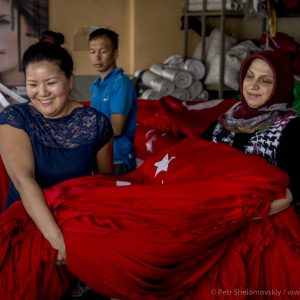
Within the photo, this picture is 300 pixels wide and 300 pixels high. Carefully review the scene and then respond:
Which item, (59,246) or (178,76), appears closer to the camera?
→ (59,246)

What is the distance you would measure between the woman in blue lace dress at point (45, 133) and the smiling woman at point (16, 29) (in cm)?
295

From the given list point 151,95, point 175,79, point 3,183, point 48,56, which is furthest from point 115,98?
point 175,79

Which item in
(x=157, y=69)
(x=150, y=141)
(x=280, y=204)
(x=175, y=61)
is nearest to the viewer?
(x=280, y=204)

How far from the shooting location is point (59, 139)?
1.49 m

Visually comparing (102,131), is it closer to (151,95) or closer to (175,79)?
(151,95)

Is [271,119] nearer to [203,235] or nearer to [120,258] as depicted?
[203,235]

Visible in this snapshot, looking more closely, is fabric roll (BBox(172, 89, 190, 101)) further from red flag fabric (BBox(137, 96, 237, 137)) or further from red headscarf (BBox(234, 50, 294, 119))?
red headscarf (BBox(234, 50, 294, 119))

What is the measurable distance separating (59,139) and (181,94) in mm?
3024

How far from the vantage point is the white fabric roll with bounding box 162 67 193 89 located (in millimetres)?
4398

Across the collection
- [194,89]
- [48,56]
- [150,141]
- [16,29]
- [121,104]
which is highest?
[16,29]

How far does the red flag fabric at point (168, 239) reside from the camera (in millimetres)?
1308

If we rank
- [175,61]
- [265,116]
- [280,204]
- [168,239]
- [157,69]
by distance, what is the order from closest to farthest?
[168,239] < [280,204] < [265,116] < [157,69] < [175,61]

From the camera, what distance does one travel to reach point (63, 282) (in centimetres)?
140

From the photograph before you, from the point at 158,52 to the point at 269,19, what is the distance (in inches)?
41.1
